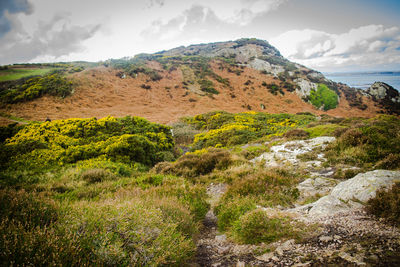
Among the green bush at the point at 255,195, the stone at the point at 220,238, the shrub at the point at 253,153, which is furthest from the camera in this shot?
the shrub at the point at 253,153

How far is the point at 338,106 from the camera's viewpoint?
1531 inches

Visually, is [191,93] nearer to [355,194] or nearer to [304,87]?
[304,87]

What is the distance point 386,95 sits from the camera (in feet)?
131

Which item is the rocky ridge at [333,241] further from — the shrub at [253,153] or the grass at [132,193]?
the shrub at [253,153]

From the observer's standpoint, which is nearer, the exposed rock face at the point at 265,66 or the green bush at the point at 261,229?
the green bush at the point at 261,229

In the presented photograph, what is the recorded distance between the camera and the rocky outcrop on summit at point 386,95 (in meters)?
37.4

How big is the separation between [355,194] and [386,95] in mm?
52834

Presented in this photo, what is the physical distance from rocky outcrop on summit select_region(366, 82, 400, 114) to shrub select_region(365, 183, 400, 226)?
4718cm

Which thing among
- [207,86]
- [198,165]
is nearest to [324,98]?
[207,86]

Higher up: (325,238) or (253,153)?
(325,238)

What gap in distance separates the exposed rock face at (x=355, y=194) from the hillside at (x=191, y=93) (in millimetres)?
21336

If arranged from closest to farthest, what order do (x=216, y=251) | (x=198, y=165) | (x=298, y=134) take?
(x=216, y=251) → (x=198, y=165) → (x=298, y=134)

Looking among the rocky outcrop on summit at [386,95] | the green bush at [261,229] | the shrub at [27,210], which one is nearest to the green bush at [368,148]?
the green bush at [261,229]

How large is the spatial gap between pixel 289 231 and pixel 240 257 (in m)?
0.98
